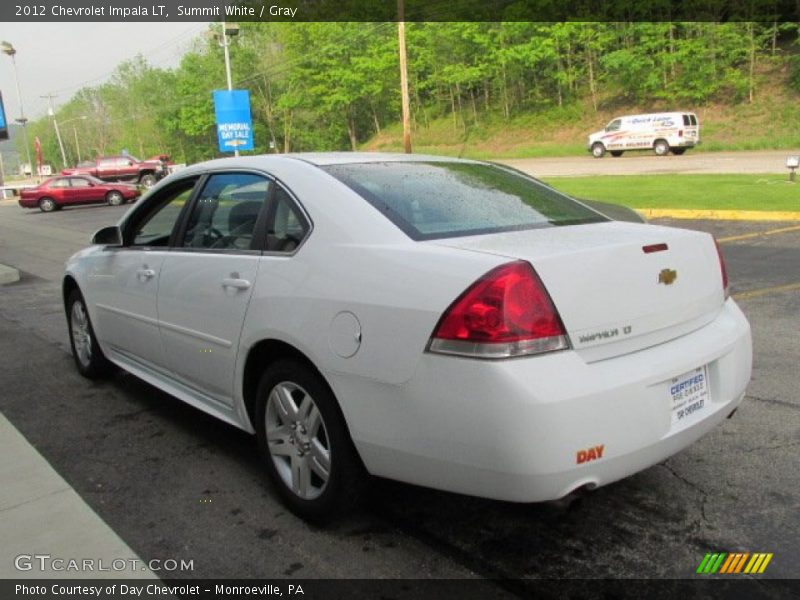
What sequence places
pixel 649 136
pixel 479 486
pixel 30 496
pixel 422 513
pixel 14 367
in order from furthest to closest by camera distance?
pixel 649 136, pixel 14 367, pixel 30 496, pixel 422 513, pixel 479 486

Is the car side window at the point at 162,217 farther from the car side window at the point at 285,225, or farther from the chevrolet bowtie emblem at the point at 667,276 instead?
the chevrolet bowtie emblem at the point at 667,276

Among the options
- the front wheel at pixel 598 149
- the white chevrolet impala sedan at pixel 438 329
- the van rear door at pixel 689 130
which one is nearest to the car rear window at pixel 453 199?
the white chevrolet impala sedan at pixel 438 329

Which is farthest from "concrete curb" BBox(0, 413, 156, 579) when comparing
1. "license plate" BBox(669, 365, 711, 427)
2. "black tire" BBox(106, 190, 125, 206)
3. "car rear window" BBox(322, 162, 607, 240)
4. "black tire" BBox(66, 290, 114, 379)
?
"black tire" BBox(106, 190, 125, 206)

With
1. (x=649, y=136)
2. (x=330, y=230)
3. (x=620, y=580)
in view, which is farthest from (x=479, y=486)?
(x=649, y=136)

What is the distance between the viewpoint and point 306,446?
305cm

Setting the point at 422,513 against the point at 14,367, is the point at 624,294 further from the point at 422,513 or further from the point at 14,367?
the point at 14,367

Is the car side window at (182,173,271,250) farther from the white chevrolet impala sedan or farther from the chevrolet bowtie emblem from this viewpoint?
the chevrolet bowtie emblem

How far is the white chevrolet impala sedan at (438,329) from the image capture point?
240 centimetres

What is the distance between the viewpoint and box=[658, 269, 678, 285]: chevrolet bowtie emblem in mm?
2752

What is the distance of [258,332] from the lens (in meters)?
3.12

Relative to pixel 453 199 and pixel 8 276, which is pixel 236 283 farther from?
pixel 8 276

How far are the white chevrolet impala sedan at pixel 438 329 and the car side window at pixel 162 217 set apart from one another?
26cm

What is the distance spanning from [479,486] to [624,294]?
0.87 meters

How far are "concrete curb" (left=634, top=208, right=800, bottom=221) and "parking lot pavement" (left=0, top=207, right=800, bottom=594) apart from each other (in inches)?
310
